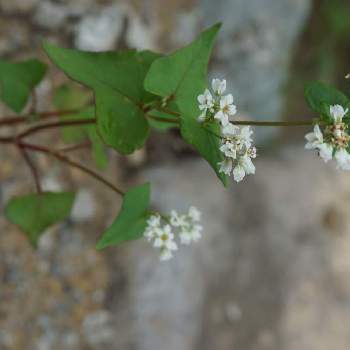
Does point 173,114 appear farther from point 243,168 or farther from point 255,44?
point 255,44

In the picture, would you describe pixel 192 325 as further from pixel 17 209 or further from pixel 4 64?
pixel 4 64

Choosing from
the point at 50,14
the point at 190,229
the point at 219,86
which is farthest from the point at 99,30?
the point at 219,86

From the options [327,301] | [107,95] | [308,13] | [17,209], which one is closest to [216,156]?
[107,95]

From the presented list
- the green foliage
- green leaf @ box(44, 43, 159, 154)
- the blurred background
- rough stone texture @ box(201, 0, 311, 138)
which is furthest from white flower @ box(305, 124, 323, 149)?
rough stone texture @ box(201, 0, 311, 138)

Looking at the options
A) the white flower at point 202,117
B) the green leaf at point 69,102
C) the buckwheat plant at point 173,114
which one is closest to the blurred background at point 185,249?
the green leaf at point 69,102

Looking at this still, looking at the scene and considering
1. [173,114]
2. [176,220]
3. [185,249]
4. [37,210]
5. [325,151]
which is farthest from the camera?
[185,249]

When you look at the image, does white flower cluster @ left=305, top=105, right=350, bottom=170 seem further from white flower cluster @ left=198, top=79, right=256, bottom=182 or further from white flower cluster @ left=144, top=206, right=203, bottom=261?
white flower cluster @ left=144, top=206, right=203, bottom=261
